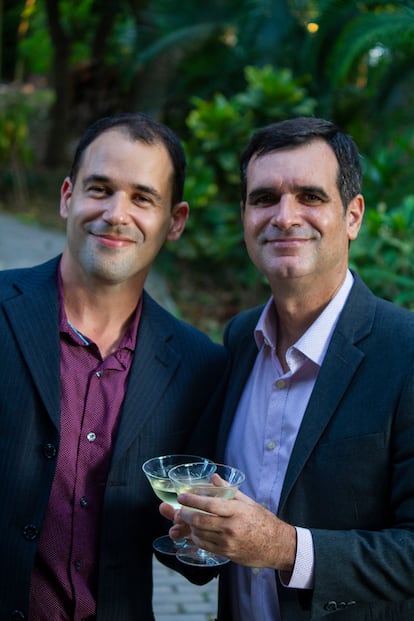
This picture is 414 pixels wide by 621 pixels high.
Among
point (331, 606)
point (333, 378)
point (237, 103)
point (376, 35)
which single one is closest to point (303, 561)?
point (331, 606)

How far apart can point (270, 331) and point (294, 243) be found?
15.5 inches

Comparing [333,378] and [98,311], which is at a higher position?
[98,311]

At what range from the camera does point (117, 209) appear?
2.76 meters

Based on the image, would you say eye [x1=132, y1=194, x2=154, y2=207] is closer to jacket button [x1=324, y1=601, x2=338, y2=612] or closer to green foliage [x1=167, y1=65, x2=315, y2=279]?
jacket button [x1=324, y1=601, x2=338, y2=612]

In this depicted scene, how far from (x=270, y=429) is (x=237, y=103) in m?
6.94

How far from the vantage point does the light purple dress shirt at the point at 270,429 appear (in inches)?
96.5

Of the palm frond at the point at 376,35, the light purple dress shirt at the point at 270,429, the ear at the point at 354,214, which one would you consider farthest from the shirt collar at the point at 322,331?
the palm frond at the point at 376,35

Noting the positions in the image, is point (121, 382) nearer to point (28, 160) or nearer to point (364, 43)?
point (364, 43)

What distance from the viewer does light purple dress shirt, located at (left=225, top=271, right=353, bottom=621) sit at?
2451mm

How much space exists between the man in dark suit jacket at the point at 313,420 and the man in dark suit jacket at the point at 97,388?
0.30 metres

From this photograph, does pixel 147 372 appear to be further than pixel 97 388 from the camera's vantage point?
Yes

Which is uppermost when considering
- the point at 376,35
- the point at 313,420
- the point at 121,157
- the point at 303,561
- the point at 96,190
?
the point at 376,35

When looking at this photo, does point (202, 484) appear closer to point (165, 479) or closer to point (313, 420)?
point (165, 479)

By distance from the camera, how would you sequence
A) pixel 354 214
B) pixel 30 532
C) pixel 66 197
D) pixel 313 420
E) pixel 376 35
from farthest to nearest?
pixel 376 35 → pixel 66 197 → pixel 354 214 → pixel 30 532 → pixel 313 420
